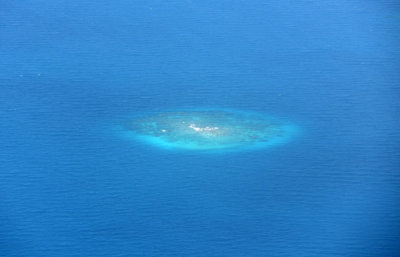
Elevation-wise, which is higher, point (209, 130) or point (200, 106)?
point (200, 106)

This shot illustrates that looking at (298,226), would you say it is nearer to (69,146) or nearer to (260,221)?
(260,221)

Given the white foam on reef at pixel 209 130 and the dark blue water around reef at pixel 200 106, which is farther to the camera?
the white foam on reef at pixel 209 130

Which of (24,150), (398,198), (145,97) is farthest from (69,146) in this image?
(398,198)

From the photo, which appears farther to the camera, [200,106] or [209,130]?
[200,106]
